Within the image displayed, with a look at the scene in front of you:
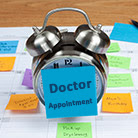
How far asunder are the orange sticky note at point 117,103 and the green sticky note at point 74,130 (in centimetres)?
8

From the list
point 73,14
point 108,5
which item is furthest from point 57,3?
point 108,5

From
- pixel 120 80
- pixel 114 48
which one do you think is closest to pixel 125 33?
pixel 114 48

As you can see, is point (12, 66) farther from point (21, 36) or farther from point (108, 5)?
point (108, 5)

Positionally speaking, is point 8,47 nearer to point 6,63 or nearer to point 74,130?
point 6,63

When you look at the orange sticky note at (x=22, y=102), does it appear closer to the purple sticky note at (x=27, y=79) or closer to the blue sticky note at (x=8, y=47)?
the purple sticky note at (x=27, y=79)

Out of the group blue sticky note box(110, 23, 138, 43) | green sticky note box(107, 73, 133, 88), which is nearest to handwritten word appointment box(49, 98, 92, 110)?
A: green sticky note box(107, 73, 133, 88)

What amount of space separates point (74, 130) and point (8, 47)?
1.47 feet

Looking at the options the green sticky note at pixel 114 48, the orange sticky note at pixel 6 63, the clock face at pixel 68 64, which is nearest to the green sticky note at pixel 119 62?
the green sticky note at pixel 114 48

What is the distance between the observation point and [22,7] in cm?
115

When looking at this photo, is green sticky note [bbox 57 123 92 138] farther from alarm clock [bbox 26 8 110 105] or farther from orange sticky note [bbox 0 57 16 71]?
orange sticky note [bbox 0 57 16 71]

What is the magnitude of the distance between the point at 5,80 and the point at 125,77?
38cm

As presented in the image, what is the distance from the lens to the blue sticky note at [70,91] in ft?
1.93

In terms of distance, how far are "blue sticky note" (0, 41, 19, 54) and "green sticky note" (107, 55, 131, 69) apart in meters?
0.36

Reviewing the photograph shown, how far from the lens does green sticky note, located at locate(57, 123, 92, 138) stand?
613 mm
